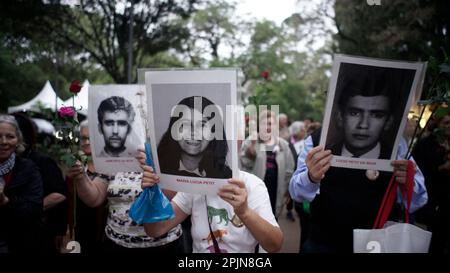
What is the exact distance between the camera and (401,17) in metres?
11.5

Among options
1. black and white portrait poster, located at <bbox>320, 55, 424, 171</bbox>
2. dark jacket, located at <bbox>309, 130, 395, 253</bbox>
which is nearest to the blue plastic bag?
black and white portrait poster, located at <bbox>320, 55, 424, 171</bbox>

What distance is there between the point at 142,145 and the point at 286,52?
27.2 m

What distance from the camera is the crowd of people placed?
1896 millimetres

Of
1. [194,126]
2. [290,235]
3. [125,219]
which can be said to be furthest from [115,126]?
[290,235]

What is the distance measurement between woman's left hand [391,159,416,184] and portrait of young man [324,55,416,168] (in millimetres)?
86

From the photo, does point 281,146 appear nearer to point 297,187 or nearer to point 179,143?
point 297,187

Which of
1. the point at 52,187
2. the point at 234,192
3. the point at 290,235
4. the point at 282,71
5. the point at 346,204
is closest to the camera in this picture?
the point at 234,192

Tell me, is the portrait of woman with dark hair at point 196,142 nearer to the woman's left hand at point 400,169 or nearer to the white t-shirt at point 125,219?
the woman's left hand at point 400,169

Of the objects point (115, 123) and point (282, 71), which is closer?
point (115, 123)

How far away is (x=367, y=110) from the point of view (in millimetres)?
1937

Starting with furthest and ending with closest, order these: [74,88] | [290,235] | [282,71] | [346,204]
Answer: [282,71], [290,235], [74,88], [346,204]

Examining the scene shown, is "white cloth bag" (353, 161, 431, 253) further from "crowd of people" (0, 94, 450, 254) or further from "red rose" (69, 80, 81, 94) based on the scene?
"red rose" (69, 80, 81, 94)
